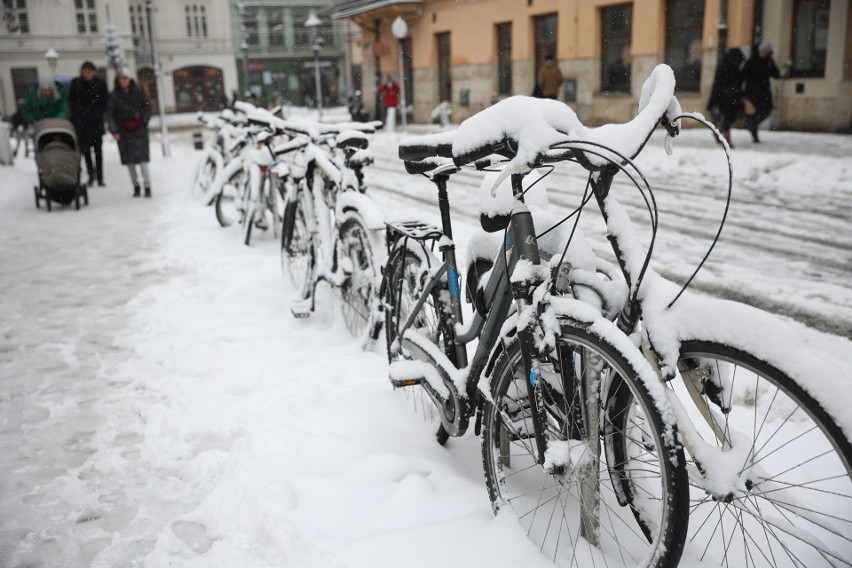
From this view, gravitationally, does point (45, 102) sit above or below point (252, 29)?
below

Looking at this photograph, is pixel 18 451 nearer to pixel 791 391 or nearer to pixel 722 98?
pixel 791 391

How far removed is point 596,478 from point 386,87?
24747 mm

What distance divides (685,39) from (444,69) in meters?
11.5

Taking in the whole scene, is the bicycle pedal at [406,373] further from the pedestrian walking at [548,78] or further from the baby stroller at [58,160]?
the pedestrian walking at [548,78]

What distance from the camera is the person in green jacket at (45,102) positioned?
1164 cm

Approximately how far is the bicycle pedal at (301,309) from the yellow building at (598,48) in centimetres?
1453

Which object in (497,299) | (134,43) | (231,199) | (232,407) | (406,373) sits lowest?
(232,407)

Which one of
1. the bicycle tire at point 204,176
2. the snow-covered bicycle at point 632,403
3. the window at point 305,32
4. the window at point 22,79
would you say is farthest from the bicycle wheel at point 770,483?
the window at point 305,32

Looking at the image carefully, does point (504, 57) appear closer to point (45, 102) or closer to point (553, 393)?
point (45, 102)

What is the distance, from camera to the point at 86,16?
48.7 m

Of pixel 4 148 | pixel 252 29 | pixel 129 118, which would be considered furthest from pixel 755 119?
pixel 252 29

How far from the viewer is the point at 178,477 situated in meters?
3.12

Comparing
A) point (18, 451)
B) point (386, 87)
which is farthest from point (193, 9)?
point (18, 451)

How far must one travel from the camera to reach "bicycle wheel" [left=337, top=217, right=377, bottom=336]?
4.36 metres
